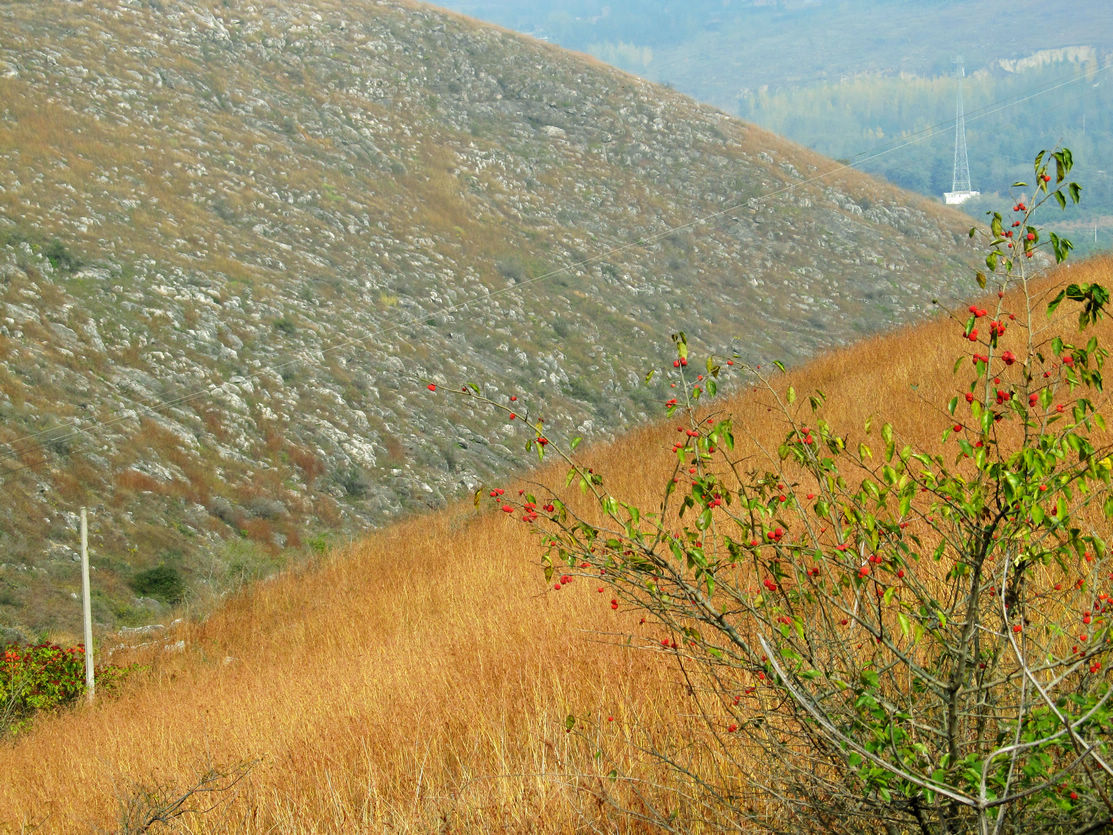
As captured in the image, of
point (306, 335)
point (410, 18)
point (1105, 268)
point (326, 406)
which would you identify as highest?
point (410, 18)

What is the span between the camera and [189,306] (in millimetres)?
23828

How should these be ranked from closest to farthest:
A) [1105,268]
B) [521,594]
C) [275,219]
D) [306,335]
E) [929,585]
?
[929,585] < [521,594] < [1105,268] < [306,335] < [275,219]

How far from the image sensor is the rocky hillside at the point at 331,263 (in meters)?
18.9

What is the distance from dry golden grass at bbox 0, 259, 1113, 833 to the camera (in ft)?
11.3

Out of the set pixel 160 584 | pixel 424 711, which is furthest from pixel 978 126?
pixel 424 711

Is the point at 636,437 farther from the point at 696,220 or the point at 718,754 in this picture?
the point at 696,220

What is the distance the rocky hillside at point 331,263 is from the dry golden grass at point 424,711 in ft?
18.6

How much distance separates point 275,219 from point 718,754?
30071mm

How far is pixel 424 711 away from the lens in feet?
14.9

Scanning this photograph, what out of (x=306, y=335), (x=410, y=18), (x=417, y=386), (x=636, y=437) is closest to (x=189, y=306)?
(x=306, y=335)

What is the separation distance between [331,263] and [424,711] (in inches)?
1077

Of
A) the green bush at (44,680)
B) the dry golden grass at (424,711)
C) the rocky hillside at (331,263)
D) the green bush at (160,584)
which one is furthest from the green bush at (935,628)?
the green bush at (160,584)

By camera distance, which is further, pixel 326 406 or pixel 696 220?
pixel 696 220

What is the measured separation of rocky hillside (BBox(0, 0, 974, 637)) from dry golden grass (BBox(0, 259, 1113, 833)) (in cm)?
568
